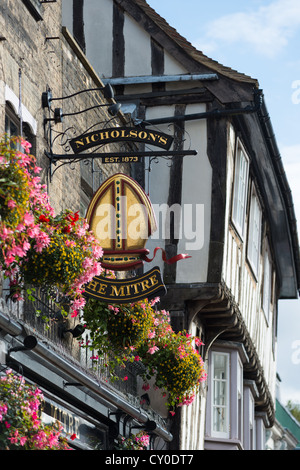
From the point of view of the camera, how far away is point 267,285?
2317cm

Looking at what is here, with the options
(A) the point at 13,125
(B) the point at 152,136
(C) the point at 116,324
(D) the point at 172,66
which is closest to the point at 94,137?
(B) the point at 152,136

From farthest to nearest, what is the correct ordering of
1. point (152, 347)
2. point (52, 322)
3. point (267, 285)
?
point (267, 285)
point (152, 347)
point (52, 322)

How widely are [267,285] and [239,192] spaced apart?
5020mm

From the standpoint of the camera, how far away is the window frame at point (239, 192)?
18.1 metres

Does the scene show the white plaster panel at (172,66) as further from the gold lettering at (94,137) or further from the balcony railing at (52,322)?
the balcony railing at (52,322)

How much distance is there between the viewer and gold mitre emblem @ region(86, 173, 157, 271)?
12719mm

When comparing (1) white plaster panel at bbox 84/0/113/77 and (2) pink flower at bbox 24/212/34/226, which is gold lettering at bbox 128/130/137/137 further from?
(1) white plaster panel at bbox 84/0/113/77

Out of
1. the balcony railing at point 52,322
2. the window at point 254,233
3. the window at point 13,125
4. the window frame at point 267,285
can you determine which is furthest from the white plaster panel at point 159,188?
the window frame at point 267,285

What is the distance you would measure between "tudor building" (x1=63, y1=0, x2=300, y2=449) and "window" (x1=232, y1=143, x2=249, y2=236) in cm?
2

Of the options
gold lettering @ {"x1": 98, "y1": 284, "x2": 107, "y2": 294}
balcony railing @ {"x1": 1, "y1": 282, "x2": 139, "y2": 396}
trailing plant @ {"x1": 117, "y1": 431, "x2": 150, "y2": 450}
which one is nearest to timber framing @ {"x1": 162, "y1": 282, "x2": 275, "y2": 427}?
balcony railing @ {"x1": 1, "y1": 282, "x2": 139, "y2": 396}

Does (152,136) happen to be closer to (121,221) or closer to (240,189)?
(121,221)

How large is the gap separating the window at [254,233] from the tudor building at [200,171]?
5cm

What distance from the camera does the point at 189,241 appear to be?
Answer: 56.3ft
